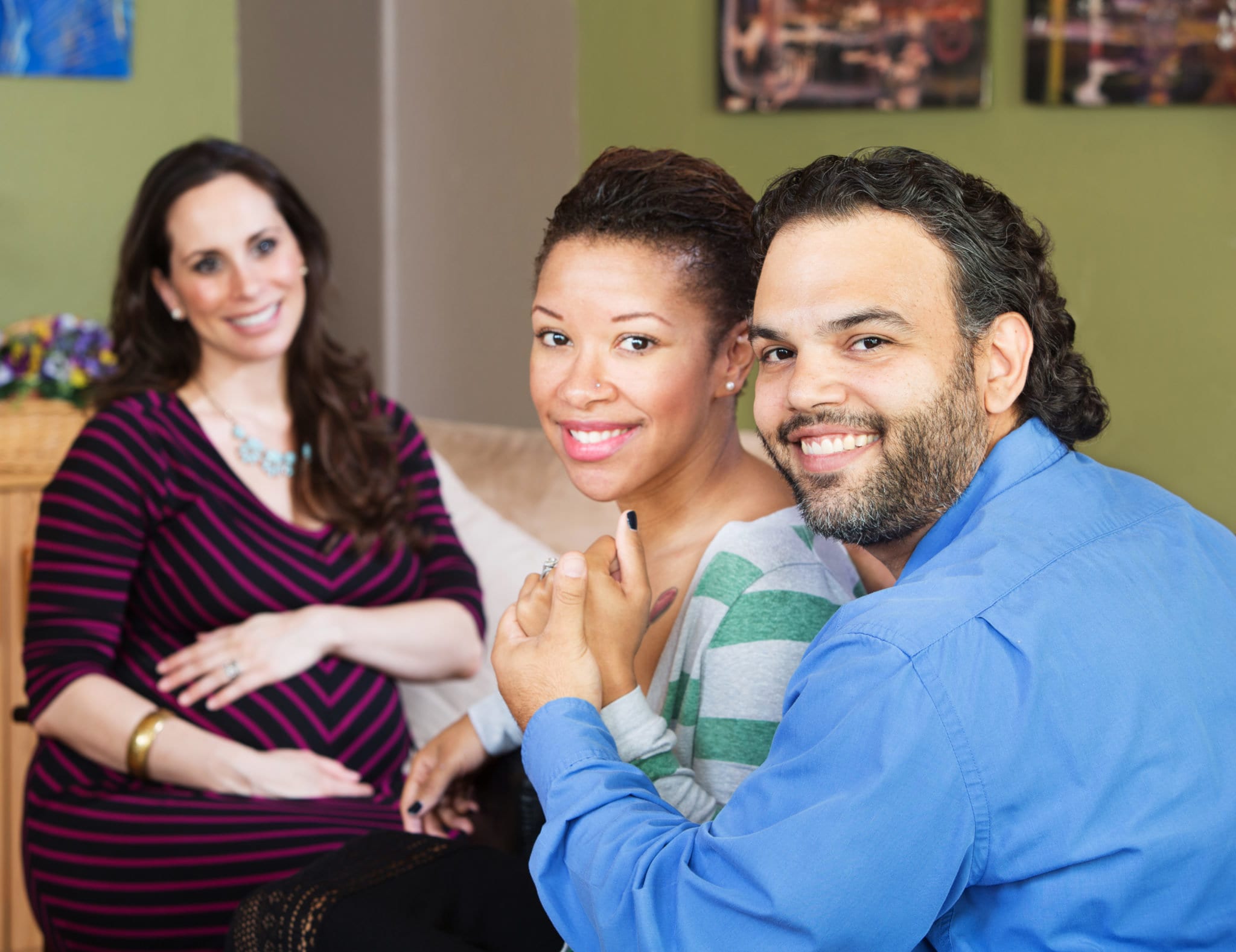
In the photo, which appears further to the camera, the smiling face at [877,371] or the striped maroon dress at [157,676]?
the striped maroon dress at [157,676]

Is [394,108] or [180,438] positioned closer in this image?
[180,438]

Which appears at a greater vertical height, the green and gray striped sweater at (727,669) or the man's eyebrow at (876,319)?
the man's eyebrow at (876,319)

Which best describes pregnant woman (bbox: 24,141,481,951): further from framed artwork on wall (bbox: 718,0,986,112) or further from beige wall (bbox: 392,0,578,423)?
framed artwork on wall (bbox: 718,0,986,112)

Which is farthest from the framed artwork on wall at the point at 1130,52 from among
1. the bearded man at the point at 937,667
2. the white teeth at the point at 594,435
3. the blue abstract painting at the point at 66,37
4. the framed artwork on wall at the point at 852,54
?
the blue abstract painting at the point at 66,37

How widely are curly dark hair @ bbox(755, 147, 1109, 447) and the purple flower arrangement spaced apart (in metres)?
2.39

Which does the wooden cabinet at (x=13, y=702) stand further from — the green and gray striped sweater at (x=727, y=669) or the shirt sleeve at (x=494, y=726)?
the green and gray striped sweater at (x=727, y=669)

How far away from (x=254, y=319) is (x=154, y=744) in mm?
769

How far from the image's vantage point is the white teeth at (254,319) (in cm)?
223

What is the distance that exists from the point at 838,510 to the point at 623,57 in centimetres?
270

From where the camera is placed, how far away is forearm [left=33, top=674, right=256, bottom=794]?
6.31 feet

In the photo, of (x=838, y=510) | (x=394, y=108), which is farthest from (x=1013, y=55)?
(x=838, y=510)

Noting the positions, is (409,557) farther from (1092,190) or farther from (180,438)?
(1092,190)

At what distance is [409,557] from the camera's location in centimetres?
225

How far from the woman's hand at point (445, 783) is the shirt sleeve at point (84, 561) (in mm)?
680
